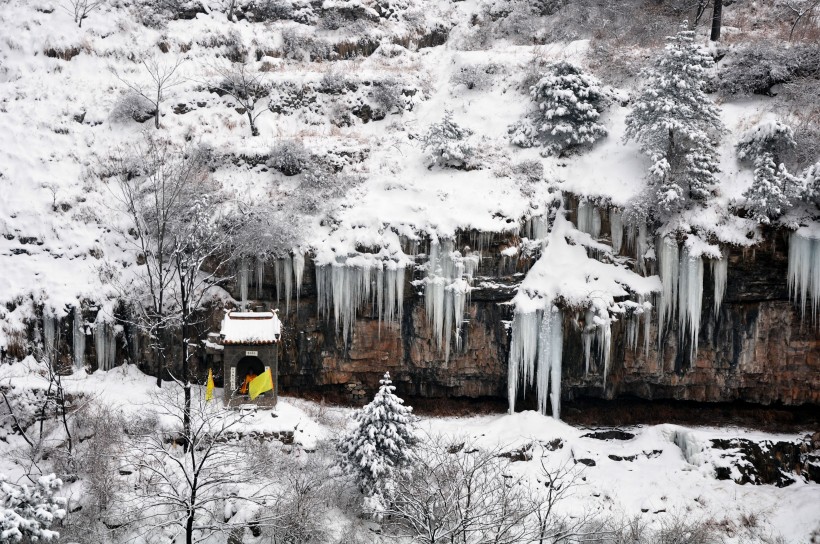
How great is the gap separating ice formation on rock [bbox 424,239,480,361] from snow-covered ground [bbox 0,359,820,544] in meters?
3.05

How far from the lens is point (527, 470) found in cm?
1841

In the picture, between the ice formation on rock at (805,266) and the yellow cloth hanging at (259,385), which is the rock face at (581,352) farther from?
the yellow cloth hanging at (259,385)

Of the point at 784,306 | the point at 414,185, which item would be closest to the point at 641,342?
the point at 784,306

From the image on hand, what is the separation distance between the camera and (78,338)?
20.7 m

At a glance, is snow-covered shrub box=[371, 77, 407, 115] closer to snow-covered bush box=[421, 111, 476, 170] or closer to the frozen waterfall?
snow-covered bush box=[421, 111, 476, 170]

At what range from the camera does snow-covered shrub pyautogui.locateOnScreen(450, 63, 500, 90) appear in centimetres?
2745

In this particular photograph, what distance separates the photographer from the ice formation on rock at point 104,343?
20.8 meters

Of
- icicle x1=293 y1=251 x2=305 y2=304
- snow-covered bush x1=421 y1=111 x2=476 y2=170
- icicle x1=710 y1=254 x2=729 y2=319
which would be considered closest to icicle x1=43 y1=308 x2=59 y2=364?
icicle x1=293 y1=251 x2=305 y2=304

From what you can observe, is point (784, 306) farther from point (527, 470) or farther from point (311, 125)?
point (311, 125)

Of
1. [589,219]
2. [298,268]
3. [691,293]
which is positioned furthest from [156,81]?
[691,293]

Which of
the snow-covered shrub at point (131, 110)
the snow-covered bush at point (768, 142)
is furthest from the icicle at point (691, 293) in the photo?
the snow-covered shrub at point (131, 110)

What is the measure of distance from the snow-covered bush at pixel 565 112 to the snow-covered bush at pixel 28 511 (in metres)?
18.7

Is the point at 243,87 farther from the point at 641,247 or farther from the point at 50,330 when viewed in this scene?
the point at 641,247

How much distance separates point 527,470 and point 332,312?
795 centimetres
